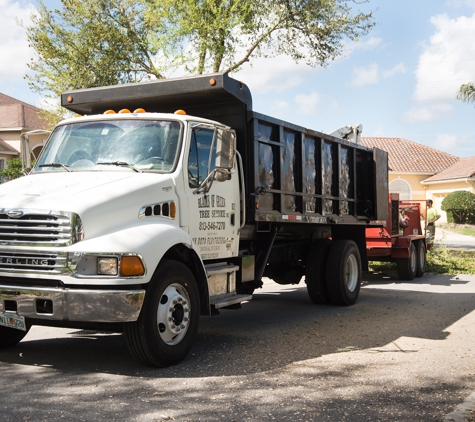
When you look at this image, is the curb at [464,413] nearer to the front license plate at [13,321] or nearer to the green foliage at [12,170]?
the front license plate at [13,321]

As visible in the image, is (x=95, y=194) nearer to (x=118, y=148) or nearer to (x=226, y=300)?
(x=118, y=148)

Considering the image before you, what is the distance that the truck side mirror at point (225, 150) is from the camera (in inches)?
289

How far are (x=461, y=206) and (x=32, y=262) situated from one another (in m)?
42.1

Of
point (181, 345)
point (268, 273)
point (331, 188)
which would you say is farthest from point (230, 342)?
point (331, 188)

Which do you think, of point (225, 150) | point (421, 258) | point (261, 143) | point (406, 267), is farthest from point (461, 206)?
point (225, 150)

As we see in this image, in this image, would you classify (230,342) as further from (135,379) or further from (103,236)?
(103,236)

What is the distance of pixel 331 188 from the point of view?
1090cm

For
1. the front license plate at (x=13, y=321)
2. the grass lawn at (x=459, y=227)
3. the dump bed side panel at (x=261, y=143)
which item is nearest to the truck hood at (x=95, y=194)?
the front license plate at (x=13, y=321)

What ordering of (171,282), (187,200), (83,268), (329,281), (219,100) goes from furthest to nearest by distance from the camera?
(329,281) → (219,100) → (187,200) → (171,282) → (83,268)

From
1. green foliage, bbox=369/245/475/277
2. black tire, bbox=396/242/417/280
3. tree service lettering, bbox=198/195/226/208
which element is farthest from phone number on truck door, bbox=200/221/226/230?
green foliage, bbox=369/245/475/277

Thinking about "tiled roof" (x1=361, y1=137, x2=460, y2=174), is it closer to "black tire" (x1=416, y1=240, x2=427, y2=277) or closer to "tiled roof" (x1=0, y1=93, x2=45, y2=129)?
"tiled roof" (x1=0, y1=93, x2=45, y2=129)

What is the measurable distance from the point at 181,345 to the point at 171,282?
636 millimetres

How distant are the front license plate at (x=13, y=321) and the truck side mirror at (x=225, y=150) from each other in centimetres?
258

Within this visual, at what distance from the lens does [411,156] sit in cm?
5497
